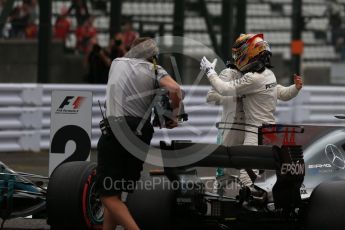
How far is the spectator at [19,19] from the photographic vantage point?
1930 centimetres

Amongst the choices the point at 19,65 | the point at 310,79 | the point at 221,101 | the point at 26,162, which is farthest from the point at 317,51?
the point at 221,101

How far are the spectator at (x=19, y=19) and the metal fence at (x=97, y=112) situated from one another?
3.82 metres

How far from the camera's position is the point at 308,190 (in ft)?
27.2

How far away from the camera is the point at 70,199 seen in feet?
27.7

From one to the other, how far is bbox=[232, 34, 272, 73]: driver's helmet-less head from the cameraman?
1.03 meters

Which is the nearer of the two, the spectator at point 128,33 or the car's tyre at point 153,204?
the car's tyre at point 153,204

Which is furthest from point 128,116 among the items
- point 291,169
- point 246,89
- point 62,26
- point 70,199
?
point 62,26

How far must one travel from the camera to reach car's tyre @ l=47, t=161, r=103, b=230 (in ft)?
27.7

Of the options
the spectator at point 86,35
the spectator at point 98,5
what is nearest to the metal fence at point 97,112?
the spectator at point 86,35

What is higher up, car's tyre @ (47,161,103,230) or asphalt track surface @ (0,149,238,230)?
car's tyre @ (47,161,103,230)

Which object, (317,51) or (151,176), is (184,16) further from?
(151,176)

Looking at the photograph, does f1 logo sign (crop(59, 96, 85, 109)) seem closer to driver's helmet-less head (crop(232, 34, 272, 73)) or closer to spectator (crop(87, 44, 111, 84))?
driver's helmet-less head (crop(232, 34, 272, 73))

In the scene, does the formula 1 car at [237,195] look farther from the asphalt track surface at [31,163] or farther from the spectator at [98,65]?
the spectator at [98,65]

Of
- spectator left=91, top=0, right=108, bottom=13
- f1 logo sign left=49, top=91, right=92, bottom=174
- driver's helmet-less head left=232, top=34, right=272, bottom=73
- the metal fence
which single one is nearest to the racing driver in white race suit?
driver's helmet-less head left=232, top=34, right=272, bottom=73
